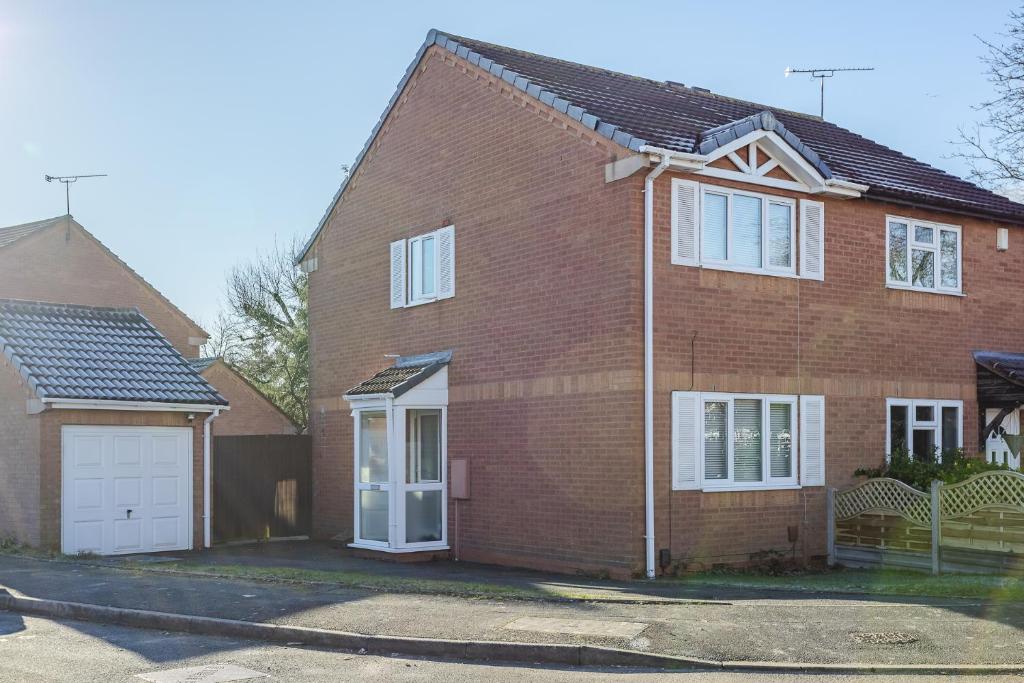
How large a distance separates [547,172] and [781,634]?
8705mm

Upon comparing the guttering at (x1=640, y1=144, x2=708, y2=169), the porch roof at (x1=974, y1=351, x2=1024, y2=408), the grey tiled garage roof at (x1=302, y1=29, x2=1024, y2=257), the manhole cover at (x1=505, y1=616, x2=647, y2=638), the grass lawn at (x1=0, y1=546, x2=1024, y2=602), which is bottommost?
the grass lawn at (x1=0, y1=546, x2=1024, y2=602)

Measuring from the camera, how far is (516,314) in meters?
17.8

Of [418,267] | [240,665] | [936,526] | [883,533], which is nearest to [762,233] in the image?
[883,533]

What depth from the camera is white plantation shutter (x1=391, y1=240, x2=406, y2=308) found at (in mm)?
20625

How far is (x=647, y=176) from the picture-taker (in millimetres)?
15656

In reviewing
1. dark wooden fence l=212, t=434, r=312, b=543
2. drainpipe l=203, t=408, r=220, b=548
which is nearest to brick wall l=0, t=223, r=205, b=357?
dark wooden fence l=212, t=434, r=312, b=543

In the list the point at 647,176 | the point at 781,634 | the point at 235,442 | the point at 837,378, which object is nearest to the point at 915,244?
the point at 837,378

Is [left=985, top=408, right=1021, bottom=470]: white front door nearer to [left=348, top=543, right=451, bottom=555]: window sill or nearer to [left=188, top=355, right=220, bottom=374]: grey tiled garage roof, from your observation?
[left=348, top=543, right=451, bottom=555]: window sill

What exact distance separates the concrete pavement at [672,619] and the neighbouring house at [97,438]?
472cm

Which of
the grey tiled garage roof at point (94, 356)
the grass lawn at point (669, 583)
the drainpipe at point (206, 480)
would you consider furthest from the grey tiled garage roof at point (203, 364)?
the grass lawn at point (669, 583)

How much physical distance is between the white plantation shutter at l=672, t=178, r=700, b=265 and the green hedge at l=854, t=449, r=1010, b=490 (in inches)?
182

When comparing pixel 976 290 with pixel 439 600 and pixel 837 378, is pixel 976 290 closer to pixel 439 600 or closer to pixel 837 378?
pixel 837 378

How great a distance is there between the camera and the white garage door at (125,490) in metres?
18.9

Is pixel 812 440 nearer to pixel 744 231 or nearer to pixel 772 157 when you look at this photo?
pixel 744 231
